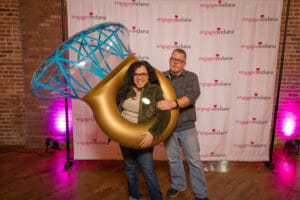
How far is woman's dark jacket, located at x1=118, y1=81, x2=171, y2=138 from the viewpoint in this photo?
1.90m

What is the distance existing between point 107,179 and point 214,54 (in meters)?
1.85

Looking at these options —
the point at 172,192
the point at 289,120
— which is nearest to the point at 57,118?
the point at 172,192

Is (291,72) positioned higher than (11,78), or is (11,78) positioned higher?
(291,72)

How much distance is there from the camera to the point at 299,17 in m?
3.46

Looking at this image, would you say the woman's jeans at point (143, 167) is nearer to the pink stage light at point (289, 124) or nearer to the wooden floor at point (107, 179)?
the wooden floor at point (107, 179)

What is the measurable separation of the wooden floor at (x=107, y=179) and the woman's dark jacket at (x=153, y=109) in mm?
986

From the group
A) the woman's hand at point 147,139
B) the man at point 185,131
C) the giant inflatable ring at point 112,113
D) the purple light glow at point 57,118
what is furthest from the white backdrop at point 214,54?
the woman's hand at point 147,139

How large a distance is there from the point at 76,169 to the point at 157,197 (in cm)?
134

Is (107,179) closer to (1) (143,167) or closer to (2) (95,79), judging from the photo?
(1) (143,167)

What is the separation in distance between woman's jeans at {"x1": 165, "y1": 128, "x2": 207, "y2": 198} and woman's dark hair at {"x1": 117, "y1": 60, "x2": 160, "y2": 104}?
65cm

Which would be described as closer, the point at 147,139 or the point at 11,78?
the point at 147,139

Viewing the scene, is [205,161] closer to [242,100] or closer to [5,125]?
[242,100]

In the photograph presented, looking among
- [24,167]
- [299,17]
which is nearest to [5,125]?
[24,167]

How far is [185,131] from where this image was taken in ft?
7.73
